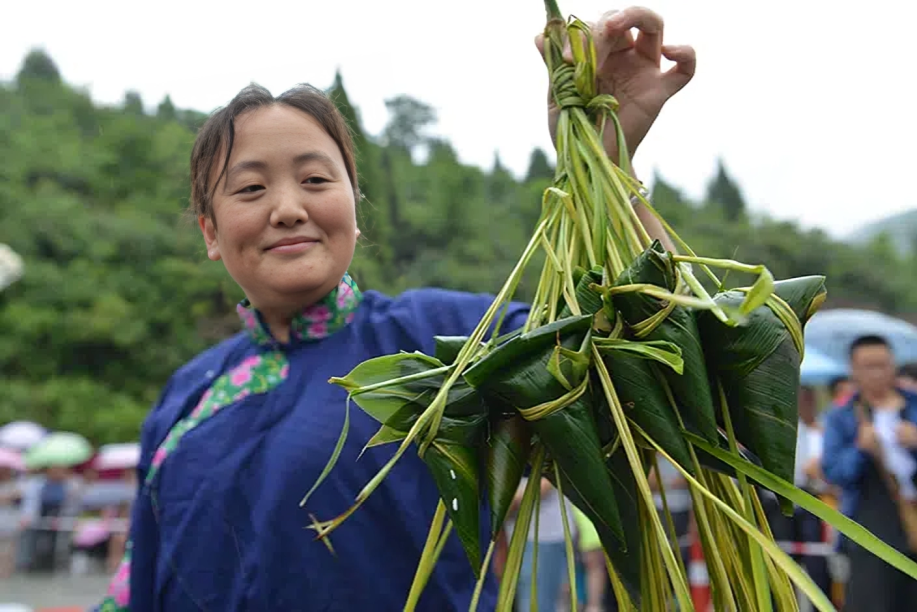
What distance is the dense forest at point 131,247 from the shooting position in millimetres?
15109

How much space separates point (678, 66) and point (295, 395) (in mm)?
655

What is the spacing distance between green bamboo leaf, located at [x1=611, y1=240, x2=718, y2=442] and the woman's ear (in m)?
0.68

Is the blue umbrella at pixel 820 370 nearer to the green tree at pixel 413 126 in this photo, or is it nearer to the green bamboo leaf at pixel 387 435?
the green bamboo leaf at pixel 387 435

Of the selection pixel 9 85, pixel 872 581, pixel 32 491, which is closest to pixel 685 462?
pixel 872 581

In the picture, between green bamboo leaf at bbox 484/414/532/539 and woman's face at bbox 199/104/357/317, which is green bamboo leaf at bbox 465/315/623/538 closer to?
green bamboo leaf at bbox 484/414/532/539

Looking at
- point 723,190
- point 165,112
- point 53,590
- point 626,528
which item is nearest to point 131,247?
point 165,112

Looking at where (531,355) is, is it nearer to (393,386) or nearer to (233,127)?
(393,386)

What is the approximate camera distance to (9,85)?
107ft

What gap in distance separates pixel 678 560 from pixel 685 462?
0.09 meters

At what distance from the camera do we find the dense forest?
1511cm

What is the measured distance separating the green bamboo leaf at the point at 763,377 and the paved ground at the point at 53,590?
6.73 meters

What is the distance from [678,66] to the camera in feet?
3.67

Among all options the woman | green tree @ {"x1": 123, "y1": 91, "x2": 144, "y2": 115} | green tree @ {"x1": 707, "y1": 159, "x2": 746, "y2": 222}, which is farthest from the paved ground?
green tree @ {"x1": 707, "y1": 159, "x2": 746, "y2": 222}

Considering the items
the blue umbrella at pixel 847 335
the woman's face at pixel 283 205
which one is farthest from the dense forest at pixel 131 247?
the woman's face at pixel 283 205
